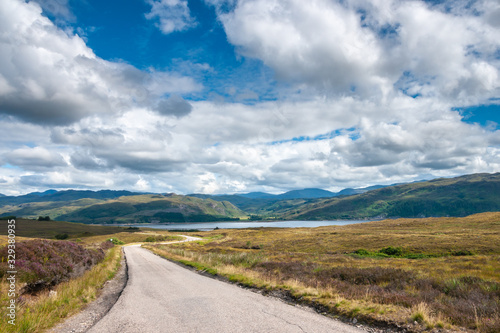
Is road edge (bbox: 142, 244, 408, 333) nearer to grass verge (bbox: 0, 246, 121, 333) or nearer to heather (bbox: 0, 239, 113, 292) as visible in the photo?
grass verge (bbox: 0, 246, 121, 333)

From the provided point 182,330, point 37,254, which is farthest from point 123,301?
point 37,254

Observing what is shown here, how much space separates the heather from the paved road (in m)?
4.86

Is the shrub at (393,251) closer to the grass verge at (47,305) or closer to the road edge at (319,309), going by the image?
the road edge at (319,309)

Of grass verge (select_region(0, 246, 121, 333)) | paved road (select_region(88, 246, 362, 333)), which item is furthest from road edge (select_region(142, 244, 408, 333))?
grass verge (select_region(0, 246, 121, 333))

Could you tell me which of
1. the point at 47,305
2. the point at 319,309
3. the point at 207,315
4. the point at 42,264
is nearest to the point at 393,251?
the point at 319,309

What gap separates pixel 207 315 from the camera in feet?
35.0

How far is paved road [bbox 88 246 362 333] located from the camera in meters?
9.19

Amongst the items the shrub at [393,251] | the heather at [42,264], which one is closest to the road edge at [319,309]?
the heather at [42,264]

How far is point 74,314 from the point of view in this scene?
11.9 metres

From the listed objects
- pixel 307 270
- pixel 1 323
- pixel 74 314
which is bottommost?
pixel 307 270

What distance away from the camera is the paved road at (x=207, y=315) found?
30.1ft

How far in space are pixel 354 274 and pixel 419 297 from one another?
7437 millimetres

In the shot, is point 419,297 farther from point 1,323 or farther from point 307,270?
point 1,323

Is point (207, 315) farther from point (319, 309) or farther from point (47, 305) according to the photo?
point (47, 305)
